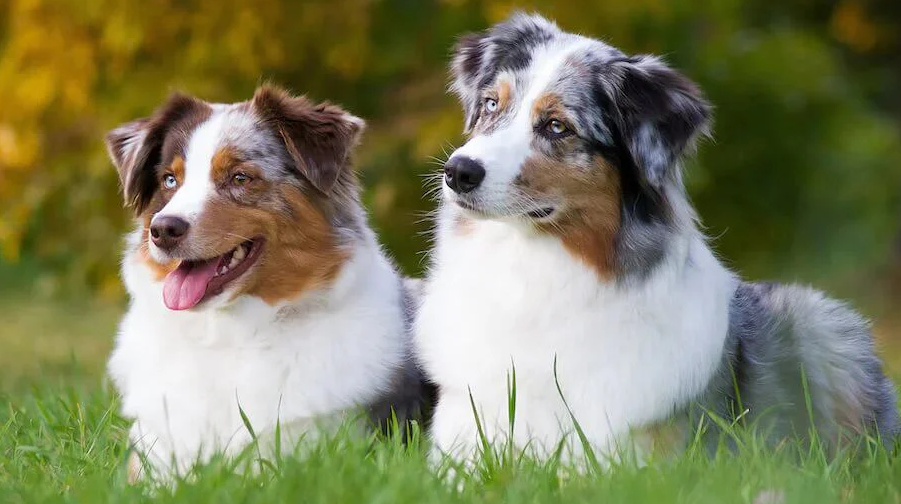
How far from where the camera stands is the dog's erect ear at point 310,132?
5363 millimetres

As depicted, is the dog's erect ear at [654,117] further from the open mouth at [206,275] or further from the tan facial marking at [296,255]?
the open mouth at [206,275]

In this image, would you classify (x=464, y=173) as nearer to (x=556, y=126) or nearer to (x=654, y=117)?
(x=556, y=126)

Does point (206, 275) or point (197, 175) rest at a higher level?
point (197, 175)

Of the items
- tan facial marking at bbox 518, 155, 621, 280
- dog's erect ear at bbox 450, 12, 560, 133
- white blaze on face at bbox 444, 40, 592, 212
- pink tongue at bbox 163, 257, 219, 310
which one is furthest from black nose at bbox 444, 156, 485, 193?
pink tongue at bbox 163, 257, 219, 310

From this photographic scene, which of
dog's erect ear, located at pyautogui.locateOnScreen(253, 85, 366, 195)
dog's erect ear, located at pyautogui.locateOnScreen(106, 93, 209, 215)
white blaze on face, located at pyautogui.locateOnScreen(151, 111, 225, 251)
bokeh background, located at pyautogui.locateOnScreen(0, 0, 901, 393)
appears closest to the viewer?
white blaze on face, located at pyautogui.locateOnScreen(151, 111, 225, 251)

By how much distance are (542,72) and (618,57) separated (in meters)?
0.36

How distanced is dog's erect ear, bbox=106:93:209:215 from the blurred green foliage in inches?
167

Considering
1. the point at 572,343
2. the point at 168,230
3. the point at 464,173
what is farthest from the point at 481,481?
the point at 168,230

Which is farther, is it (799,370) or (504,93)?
(799,370)

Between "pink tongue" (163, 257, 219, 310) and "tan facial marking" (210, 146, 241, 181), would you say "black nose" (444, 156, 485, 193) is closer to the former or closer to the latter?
"tan facial marking" (210, 146, 241, 181)

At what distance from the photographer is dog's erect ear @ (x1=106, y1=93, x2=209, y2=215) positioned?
17.9 feet

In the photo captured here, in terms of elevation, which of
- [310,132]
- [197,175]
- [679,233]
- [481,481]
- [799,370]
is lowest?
[481,481]

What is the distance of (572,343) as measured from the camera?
4.91 metres

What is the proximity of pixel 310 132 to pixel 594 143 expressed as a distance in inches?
53.4
